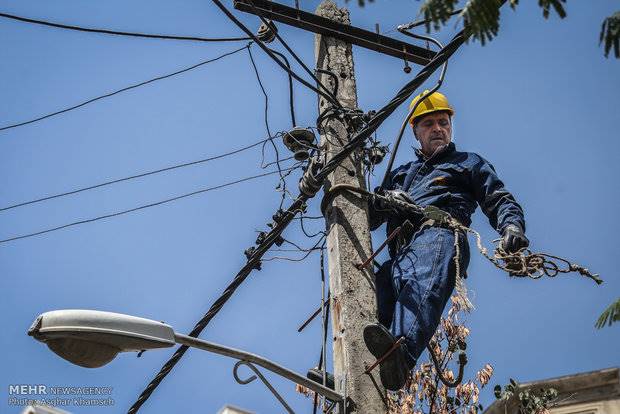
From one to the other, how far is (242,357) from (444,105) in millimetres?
2782

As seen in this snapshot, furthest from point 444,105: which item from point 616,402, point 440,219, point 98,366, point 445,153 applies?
point 616,402

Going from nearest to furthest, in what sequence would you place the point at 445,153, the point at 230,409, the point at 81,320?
the point at 81,320 < the point at 230,409 < the point at 445,153

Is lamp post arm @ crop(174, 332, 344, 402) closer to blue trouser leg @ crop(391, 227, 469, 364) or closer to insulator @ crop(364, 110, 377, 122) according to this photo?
blue trouser leg @ crop(391, 227, 469, 364)

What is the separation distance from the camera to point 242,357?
223 inches

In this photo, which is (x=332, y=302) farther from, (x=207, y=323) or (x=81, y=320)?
(x=81, y=320)

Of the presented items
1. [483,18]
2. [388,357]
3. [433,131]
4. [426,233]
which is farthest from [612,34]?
[433,131]

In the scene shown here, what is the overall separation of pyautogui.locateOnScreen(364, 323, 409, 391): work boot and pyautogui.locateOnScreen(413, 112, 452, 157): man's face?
206 centimetres

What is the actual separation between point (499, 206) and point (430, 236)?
552mm

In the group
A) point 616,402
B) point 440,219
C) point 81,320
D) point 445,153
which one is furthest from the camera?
point 616,402

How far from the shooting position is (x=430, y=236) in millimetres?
6277

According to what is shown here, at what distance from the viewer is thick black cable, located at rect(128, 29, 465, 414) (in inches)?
249

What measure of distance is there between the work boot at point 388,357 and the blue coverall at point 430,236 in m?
0.12

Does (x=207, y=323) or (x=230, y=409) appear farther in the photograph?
(x=207, y=323)

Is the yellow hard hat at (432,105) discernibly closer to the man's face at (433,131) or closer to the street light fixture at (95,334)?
the man's face at (433,131)
